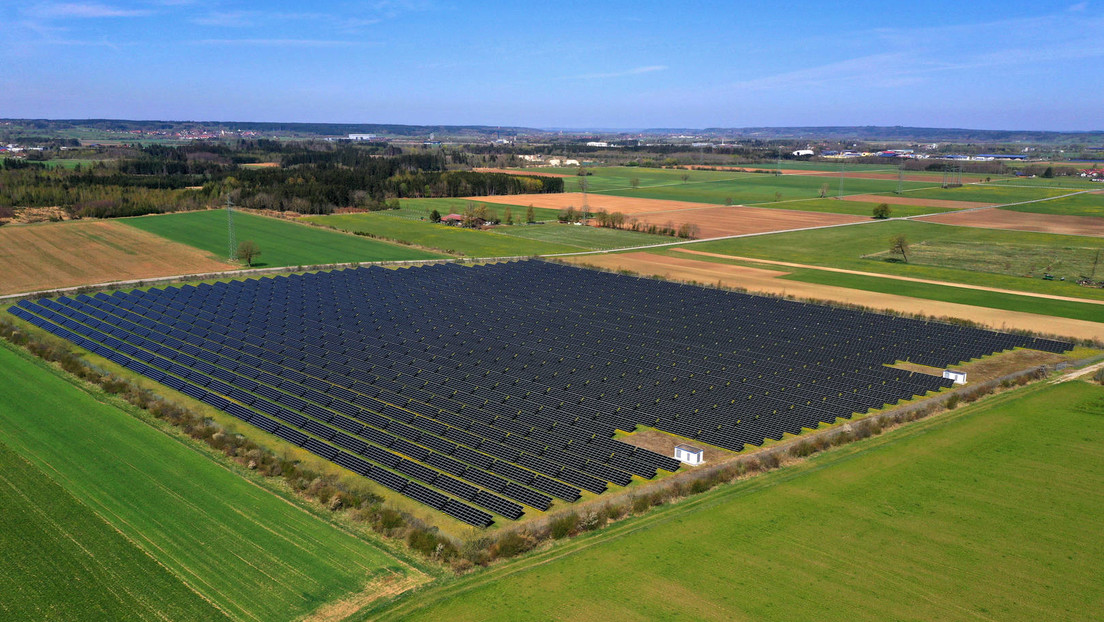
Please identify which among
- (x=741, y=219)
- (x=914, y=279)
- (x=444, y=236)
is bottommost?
(x=914, y=279)

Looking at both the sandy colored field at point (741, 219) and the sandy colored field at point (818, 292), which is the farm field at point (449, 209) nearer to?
the sandy colored field at point (741, 219)

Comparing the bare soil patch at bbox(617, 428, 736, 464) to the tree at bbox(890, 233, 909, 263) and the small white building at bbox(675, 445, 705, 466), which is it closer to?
the small white building at bbox(675, 445, 705, 466)

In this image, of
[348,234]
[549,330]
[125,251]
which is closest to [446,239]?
[348,234]

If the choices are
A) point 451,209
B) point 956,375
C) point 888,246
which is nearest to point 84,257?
point 451,209

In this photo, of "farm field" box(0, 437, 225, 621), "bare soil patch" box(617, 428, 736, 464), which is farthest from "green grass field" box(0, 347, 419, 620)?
"bare soil patch" box(617, 428, 736, 464)

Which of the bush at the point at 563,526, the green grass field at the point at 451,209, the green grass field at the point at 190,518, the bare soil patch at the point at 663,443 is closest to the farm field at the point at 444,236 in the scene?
the green grass field at the point at 451,209

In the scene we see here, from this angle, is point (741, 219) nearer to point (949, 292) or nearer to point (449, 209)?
point (449, 209)
